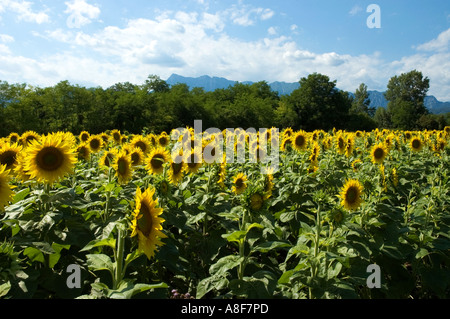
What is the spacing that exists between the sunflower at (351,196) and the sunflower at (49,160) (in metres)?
3.34

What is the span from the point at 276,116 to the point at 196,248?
5620cm

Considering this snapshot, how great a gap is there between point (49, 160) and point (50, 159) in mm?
14

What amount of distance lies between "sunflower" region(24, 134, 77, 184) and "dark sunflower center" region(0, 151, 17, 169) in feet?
1.89

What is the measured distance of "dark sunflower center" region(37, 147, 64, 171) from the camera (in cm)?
336

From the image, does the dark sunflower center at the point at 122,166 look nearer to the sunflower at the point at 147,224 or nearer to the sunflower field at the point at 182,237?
the sunflower field at the point at 182,237

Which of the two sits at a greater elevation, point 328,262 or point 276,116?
point 276,116

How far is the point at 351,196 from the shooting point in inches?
176

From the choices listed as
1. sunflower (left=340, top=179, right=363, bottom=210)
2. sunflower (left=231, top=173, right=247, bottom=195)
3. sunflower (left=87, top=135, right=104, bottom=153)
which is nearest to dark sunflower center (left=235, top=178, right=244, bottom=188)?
sunflower (left=231, top=173, right=247, bottom=195)

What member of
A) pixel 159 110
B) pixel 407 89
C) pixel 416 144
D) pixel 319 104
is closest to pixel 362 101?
pixel 407 89

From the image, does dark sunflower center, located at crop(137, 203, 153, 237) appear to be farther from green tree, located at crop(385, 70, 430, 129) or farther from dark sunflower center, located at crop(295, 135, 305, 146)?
green tree, located at crop(385, 70, 430, 129)

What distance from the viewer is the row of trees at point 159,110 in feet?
109
